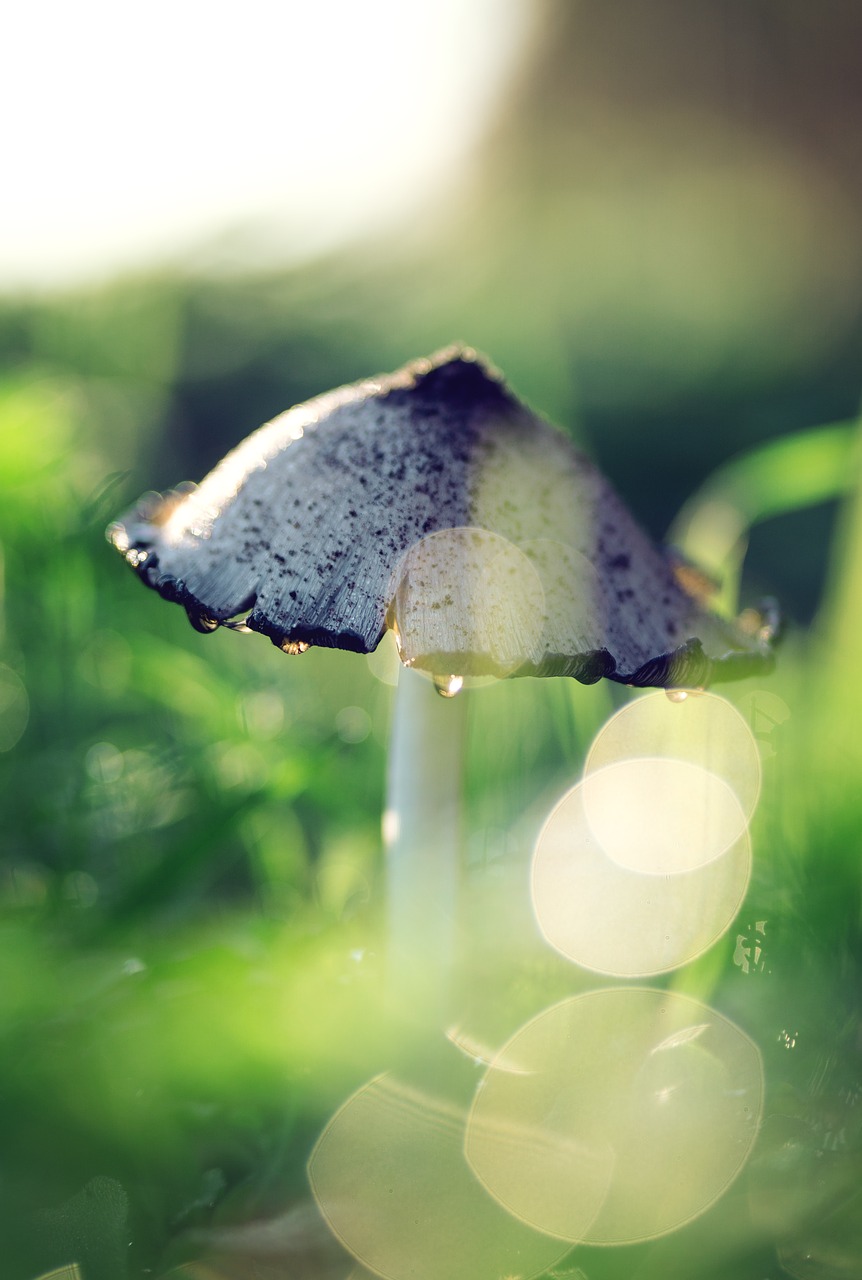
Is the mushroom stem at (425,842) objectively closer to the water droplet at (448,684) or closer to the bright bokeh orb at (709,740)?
the water droplet at (448,684)

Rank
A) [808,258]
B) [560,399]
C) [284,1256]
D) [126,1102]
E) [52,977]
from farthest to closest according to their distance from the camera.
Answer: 1. [808,258]
2. [560,399]
3. [52,977]
4. [126,1102]
5. [284,1256]

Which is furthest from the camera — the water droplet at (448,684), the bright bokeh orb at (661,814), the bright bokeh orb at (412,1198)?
the bright bokeh orb at (661,814)

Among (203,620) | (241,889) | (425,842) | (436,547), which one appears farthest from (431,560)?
(241,889)

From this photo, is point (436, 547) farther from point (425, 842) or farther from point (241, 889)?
point (241, 889)

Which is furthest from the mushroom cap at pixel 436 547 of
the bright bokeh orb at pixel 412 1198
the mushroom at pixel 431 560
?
the bright bokeh orb at pixel 412 1198

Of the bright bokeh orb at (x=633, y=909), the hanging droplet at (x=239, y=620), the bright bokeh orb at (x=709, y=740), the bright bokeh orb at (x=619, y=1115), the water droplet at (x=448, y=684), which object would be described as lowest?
the bright bokeh orb at (x=619, y=1115)

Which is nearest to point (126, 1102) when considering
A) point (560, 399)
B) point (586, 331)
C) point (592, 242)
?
point (560, 399)

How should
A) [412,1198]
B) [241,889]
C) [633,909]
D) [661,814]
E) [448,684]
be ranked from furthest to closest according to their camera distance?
1. [241,889]
2. [661,814]
3. [633,909]
4. [448,684]
5. [412,1198]

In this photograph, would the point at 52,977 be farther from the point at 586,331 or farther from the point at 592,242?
the point at 592,242
